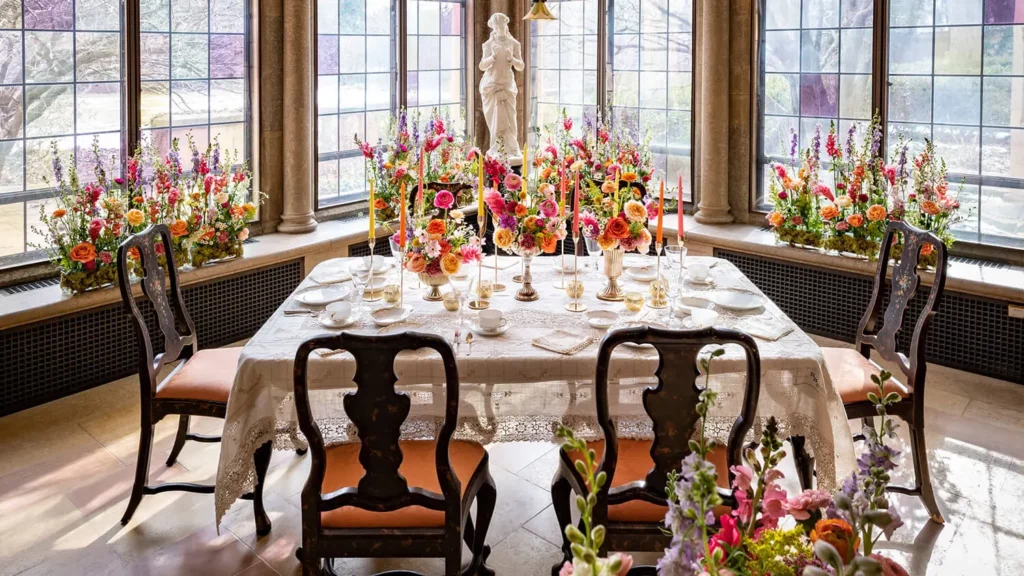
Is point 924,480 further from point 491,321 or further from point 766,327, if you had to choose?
point 491,321

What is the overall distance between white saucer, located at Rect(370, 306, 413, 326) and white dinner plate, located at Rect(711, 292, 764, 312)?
4.20ft

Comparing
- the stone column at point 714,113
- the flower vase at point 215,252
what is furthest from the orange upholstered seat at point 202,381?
the stone column at point 714,113

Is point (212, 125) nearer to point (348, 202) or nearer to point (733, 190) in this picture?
point (348, 202)

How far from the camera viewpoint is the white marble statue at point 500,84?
673 centimetres

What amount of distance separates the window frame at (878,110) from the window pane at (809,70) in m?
0.02

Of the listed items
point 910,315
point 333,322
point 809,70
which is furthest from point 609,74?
point 333,322

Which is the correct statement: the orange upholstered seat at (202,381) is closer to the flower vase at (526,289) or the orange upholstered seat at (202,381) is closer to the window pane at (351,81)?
the flower vase at (526,289)

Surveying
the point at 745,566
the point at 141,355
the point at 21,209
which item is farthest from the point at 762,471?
the point at 21,209

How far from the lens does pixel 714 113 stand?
6.31m

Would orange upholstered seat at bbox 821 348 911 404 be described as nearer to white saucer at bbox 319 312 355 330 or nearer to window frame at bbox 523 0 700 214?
white saucer at bbox 319 312 355 330

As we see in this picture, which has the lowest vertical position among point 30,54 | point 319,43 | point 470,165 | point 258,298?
point 258,298

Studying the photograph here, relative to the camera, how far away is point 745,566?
1016 mm

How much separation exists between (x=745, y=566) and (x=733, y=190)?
5819 millimetres

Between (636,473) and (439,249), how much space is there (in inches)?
48.3
